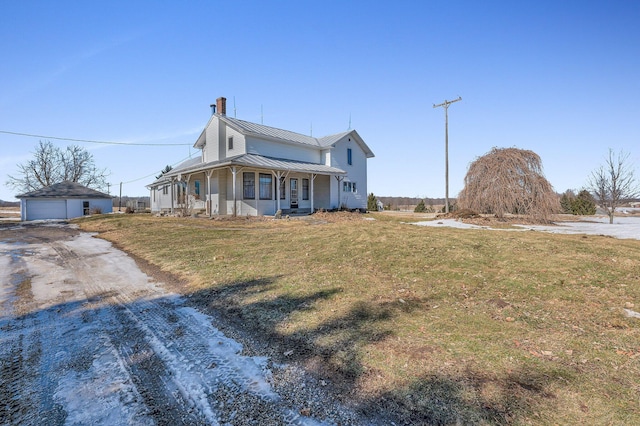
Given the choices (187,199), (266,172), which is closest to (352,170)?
(266,172)

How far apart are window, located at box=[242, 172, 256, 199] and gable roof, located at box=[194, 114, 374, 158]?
9.35 ft

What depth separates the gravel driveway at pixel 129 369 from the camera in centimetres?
221

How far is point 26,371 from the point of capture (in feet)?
9.12

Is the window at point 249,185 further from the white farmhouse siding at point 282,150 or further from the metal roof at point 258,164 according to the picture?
the white farmhouse siding at point 282,150

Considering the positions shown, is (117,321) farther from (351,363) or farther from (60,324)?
(351,363)

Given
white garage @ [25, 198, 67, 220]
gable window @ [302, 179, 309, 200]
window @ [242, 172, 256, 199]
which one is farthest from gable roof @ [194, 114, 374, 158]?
white garage @ [25, 198, 67, 220]

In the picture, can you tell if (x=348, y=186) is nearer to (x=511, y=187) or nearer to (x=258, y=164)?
(x=258, y=164)

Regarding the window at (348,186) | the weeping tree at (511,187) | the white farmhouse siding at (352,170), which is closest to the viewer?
the weeping tree at (511,187)

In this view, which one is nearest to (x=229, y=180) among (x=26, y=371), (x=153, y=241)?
(x=153, y=241)

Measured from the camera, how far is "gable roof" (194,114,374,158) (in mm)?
20703

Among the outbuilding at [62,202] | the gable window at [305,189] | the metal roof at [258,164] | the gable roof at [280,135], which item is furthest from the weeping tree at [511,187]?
the outbuilding at [62,202]

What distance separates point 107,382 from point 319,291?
2836 millimetres

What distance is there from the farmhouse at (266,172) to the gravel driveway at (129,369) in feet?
41.4

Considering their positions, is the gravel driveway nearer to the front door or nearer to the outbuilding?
the front door
